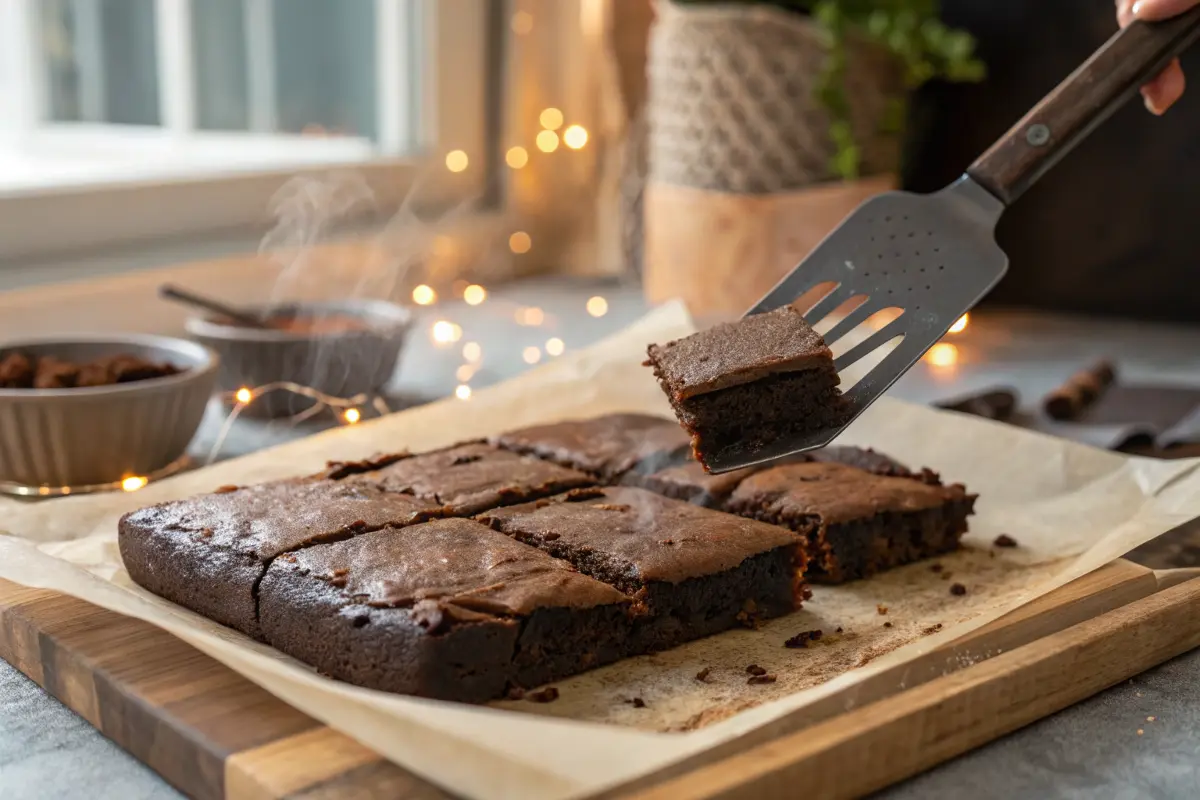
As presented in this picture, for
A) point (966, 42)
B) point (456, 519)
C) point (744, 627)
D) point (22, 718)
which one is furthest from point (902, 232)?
point (966, 42)

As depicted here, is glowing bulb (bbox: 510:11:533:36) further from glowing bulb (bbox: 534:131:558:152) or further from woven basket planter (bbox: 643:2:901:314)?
woven basket planter (bbox: 643:2:901:314)

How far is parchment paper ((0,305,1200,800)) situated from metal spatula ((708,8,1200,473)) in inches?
11.5

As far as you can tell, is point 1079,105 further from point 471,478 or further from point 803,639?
point 471,478

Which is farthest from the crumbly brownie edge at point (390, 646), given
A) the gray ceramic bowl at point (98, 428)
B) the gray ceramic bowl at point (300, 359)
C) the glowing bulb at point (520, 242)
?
the glowing bulb at point (520, 242)

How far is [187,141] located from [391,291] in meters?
0.62

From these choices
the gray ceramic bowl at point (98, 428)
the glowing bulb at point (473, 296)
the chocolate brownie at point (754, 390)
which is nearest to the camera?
the chocolate brownie at point (754, 390)

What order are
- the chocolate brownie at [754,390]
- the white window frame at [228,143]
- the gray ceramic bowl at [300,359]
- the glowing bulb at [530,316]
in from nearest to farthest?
the chocolate brownie at [754,390], the gray ceramic bowl at [300,359], the white window frame at [228,143], the glowing bulb at [530,316]

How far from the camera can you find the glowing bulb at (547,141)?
3898mm

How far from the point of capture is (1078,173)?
3535 millimetres

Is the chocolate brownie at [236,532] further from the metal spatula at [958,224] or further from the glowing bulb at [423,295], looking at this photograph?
the glowing bulb at [423,295]

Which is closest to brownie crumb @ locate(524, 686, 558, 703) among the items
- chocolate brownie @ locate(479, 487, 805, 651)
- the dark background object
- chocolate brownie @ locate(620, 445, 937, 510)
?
chocolate brownie @ locate(479, 487, 805, 651)

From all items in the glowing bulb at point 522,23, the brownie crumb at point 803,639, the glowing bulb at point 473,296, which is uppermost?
the glowing bulb at point 522,23

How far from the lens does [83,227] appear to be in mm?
2881

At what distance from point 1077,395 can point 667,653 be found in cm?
137
